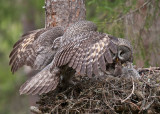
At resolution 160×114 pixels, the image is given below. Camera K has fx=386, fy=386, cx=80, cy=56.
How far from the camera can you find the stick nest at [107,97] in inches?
219

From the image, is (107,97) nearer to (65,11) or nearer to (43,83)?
(43,83)

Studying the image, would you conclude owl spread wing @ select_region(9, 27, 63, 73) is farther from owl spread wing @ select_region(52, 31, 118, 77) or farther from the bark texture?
owl spread wing @ select_region(52, 31, 118, 77)

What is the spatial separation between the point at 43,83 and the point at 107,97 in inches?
39.3

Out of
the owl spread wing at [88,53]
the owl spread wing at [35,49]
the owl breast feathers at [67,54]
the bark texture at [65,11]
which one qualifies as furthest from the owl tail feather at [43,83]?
the bark texture at [65,11]

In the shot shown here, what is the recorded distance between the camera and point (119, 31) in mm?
7555

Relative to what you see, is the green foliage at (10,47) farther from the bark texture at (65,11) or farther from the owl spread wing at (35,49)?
the bark texture at (65,11)

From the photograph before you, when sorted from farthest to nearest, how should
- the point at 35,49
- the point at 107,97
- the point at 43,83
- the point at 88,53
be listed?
the point at 35,49 < the point at 43,83 < the point at 107,97 < the point at 88,53

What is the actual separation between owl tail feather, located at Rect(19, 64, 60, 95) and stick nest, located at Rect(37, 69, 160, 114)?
0.87ft

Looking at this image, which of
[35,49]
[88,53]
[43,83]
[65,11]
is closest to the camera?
[88,53]

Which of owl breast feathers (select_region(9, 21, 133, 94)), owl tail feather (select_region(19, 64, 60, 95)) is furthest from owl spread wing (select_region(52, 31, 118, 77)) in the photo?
owl tail feather (select_region(19, 64, 60, 95))

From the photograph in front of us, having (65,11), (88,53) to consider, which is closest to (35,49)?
(65,11)

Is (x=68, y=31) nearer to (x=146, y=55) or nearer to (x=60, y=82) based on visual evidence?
(x=60, y=82)

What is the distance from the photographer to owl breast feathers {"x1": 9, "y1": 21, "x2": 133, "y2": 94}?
5.54 m

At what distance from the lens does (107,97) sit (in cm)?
574
